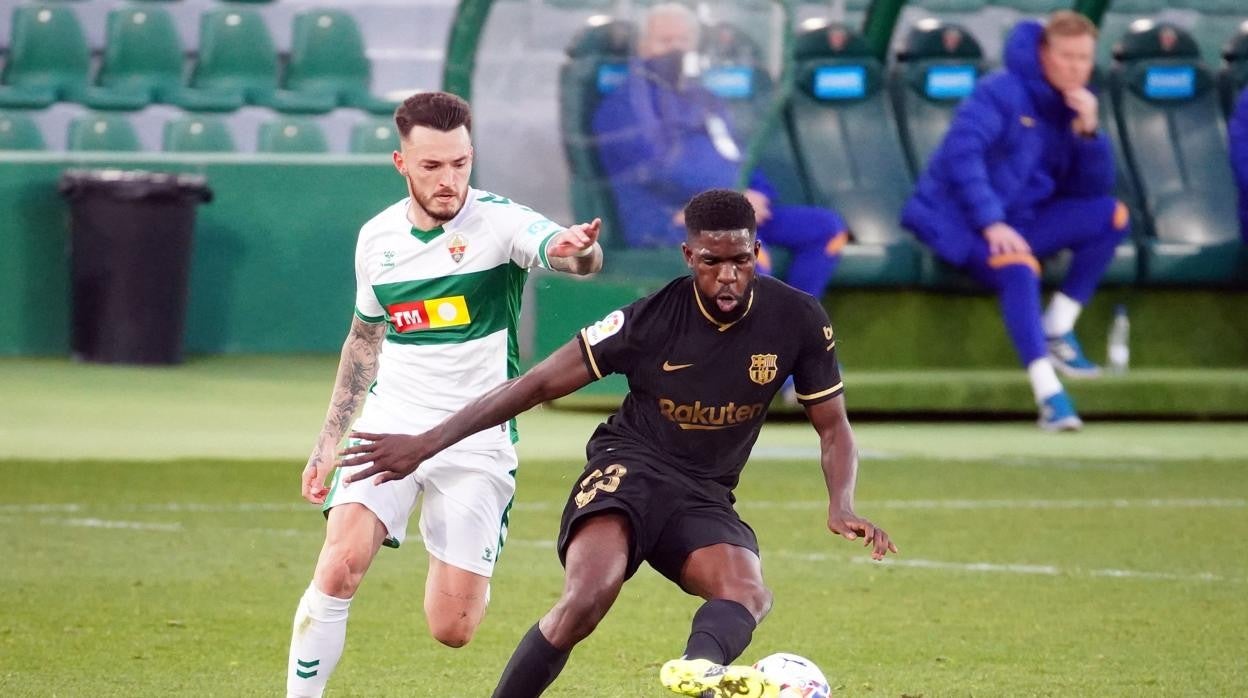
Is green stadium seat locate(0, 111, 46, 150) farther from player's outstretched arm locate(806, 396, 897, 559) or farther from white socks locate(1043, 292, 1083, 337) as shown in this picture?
player's outstretched arm locate(806, 396, 897, 559)

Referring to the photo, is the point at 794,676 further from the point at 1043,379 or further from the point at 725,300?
the point at 1043,379

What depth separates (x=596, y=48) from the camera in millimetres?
12898

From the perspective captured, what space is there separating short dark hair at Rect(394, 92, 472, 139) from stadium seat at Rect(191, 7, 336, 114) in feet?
40.0

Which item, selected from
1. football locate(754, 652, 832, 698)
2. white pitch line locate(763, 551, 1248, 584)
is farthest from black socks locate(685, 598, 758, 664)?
white pitch line locate(763, 551, 1248, 584)

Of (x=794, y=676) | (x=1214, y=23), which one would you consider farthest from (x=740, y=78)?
(x=794, y=676)

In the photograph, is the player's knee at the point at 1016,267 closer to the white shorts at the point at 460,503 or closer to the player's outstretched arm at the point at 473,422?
the white shorts at the point at 460,503

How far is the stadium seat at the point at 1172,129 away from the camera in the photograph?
1409 centimetres

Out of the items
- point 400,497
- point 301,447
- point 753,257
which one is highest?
point 753,257

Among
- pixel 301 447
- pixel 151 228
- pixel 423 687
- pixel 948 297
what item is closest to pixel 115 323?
pixel 151 228

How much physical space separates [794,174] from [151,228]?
184 inches

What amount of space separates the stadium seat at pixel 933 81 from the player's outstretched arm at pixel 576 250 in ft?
30.1

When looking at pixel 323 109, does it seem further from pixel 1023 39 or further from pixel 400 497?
pixel 400 497

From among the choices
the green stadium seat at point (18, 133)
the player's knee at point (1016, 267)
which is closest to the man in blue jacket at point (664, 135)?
the player's knee at point (1016, 267)

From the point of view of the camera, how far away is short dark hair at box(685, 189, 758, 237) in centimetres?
457
